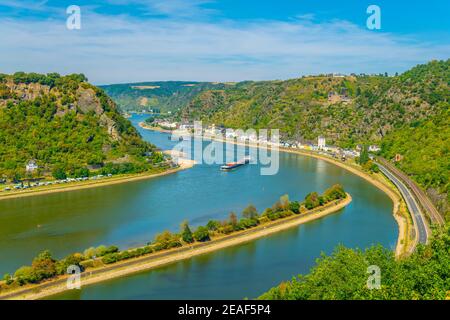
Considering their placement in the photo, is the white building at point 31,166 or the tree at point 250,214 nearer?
the tree at point 250,214

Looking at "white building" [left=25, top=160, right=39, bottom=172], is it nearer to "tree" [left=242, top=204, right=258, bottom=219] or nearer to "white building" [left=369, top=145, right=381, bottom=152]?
"tree" [left=242, top=204, right=258, bottom=219]

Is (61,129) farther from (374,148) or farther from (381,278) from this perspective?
(381,278)

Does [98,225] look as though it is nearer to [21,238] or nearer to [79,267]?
[21,238]

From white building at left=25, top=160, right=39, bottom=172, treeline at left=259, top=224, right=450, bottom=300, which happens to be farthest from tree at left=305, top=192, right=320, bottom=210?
white building at left=25, top=160, right=39, bottom=172

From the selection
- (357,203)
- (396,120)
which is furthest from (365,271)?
(396,120)

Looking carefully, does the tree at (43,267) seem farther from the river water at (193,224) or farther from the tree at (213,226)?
the tree at (213,226)

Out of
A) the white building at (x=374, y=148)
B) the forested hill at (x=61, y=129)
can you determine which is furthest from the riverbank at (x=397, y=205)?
the forested hill at (x=61, y=129)

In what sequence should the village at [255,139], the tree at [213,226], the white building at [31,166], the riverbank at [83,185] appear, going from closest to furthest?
the tree at [213,226]
the riverbank at [83,185]
the white building at [31,166]
the village at [255,139]
